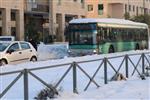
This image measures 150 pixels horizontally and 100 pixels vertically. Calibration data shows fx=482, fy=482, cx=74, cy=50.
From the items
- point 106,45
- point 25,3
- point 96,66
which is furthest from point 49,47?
point 25,3

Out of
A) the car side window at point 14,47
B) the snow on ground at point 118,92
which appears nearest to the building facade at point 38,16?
the car side window at point 14,47

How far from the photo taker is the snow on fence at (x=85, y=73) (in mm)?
9961

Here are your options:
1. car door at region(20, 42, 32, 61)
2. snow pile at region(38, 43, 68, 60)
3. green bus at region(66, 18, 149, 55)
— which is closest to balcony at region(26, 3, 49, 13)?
green bus at region(66, 18, 149, 55)

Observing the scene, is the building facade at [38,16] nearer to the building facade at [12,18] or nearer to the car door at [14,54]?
the building facade at [12,18]

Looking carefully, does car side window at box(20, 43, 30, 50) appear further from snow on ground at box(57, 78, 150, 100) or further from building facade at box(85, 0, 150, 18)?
building facade at box(85, 0, 150, 18)

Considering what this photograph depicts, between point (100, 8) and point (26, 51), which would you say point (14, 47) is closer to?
point (26, 51)

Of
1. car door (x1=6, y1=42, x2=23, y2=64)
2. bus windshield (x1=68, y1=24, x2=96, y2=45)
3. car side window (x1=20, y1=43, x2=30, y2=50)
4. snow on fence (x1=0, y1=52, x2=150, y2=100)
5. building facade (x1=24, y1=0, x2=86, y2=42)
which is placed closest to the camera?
snow on fence (x1=0, y1=52, x2=150, y2=100)

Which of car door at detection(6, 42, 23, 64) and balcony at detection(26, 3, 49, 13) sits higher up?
balcony at detection(26, 3, 49, 13)

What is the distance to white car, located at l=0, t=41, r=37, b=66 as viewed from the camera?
82.4 feet

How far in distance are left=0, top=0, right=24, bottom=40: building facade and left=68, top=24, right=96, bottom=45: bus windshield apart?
3124 centimetres

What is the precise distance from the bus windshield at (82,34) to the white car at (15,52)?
5.15m

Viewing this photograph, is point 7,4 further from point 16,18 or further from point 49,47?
point 49,47

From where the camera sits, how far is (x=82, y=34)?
104 ft

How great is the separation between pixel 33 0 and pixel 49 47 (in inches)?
1473
